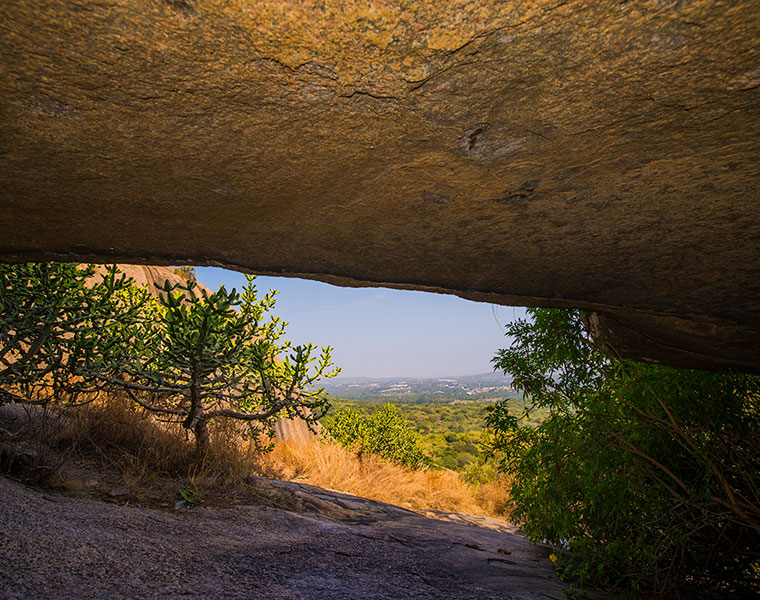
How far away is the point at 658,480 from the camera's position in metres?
3.12

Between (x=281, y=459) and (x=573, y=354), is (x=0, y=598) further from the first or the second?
(x=281, y=459)

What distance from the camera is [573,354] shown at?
4.59 meters

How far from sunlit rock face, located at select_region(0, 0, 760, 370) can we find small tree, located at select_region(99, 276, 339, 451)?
141cm

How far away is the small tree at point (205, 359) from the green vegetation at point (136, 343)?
0.4 inches

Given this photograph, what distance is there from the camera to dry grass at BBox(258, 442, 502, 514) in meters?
6.50

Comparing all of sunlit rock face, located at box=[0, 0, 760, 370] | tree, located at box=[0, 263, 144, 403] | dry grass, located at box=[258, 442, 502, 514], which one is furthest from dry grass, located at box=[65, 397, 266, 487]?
sunlit rock face, located at box=[0, 0, 760, 370]

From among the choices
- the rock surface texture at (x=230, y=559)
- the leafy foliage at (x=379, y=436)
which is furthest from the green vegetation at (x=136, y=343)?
the leafy foliage at (x=379, y=436)

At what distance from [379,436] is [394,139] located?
9750mm

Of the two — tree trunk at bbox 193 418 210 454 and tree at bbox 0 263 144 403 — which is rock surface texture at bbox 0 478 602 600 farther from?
tree at bbox 0 263 144 403

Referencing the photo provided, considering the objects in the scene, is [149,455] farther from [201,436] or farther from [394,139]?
[394,139]

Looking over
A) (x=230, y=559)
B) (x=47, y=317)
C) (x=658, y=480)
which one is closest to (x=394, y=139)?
(x=230, y=559)

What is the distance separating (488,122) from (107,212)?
5.35 ft

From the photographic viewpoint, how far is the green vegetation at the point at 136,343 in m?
3.43

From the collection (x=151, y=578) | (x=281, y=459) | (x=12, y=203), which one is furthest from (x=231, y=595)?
(x=281, y=459)
